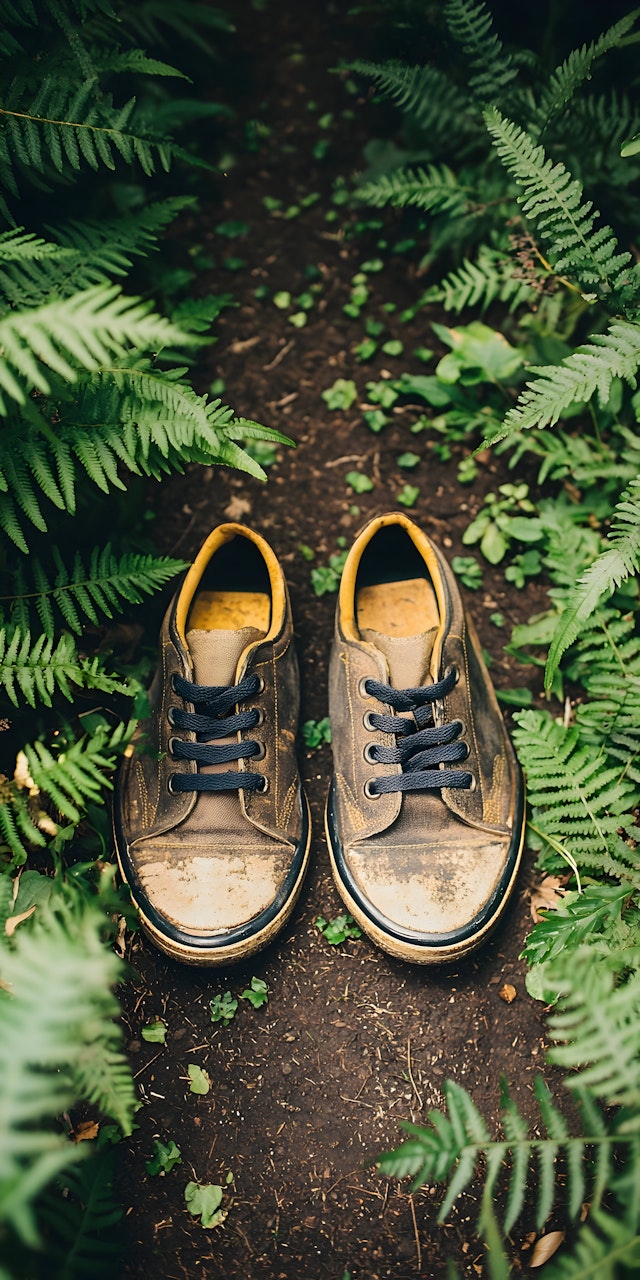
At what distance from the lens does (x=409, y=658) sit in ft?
8.55

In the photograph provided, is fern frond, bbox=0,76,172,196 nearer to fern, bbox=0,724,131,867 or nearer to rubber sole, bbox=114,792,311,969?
fern, bbox=0,724,131,867

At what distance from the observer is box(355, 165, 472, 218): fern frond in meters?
3.04

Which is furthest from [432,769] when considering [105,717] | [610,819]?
[105,717]

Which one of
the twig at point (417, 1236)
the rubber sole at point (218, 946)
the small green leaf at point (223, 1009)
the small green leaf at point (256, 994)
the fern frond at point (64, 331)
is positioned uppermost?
the fern frond at point (64, 331)

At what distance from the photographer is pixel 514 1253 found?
2.16 meters

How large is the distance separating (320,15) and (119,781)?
151 inches

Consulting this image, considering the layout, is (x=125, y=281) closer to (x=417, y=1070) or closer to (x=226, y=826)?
(x=226, y=826)

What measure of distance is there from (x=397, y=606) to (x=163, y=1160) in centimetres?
193

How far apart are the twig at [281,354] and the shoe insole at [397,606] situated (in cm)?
122

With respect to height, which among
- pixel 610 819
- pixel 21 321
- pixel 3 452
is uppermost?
pixel 21 321

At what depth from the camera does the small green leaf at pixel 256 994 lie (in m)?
2.49

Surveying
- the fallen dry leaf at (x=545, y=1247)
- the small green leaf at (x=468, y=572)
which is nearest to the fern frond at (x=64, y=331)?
the small green leaf at (x=468, y=572)

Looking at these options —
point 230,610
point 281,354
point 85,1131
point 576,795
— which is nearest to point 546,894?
point 576,795

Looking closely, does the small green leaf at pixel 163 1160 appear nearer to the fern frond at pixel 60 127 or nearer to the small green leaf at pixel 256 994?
the small green leaf at pixel 256 994
